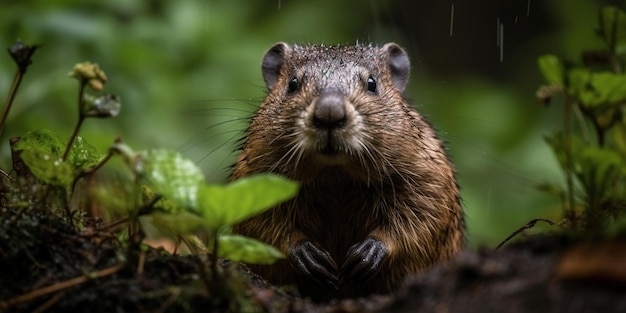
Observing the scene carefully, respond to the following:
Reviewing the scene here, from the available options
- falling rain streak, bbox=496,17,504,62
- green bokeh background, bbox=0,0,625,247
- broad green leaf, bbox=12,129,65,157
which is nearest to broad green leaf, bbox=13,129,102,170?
broad green leaf, bbox=12,129,65,157

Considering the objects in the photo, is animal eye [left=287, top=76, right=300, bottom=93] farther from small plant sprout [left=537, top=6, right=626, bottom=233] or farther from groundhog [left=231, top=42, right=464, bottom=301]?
small plant sprout [left=537, top=6, right=626, bottom=233]

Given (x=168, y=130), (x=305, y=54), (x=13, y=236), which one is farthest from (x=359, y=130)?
(x=168, y=130)

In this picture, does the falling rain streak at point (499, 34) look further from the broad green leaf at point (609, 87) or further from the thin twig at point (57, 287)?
the thin twig at point (57, 287)

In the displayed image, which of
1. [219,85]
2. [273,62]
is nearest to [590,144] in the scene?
[273,62]

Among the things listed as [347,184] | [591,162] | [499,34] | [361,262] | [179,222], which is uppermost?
[499,34]

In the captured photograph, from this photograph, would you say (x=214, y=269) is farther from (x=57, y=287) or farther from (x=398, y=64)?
(x=398, y=64)
